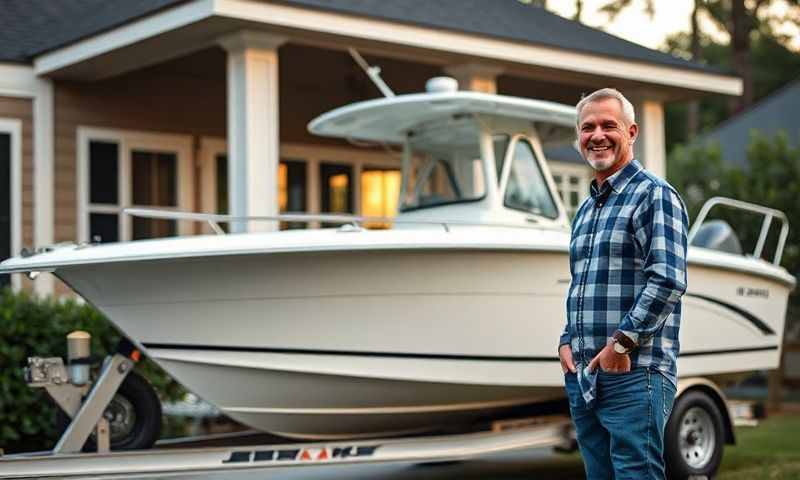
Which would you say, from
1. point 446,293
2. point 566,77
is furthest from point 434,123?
point 566,77

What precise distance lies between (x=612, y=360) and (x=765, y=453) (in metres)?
6.21

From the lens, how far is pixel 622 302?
396cm

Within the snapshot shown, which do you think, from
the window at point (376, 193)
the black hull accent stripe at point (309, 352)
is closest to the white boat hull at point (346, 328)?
the black hull accent stripe at point (309, 352)

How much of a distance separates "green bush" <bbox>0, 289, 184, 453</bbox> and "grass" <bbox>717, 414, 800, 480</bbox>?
16.3 feet

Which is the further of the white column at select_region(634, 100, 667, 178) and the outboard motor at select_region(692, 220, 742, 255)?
the white column at select_region(634, 100, 667, 178)

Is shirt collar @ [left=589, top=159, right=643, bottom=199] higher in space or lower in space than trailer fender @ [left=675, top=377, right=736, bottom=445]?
higher

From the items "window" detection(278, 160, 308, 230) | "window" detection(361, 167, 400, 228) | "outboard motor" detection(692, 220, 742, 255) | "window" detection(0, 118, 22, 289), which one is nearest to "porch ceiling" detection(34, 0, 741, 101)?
"window" detection(0, 118, 22, 289)

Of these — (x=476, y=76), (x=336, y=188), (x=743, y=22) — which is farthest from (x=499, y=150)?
(x=743, y=22)

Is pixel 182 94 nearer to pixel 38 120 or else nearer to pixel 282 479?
pixel 38 120

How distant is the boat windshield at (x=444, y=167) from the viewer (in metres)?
7.68

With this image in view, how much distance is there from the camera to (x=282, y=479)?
842 centimetres

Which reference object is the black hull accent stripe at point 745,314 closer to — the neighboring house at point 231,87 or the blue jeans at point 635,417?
the neighboring house at point 231,87

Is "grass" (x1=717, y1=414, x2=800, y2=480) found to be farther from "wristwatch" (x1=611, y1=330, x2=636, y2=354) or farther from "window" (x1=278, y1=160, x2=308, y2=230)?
"window" (x1=278, y1=160, x2=308, y2=230)

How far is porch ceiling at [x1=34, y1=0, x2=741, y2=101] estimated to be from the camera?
8.65 metres
